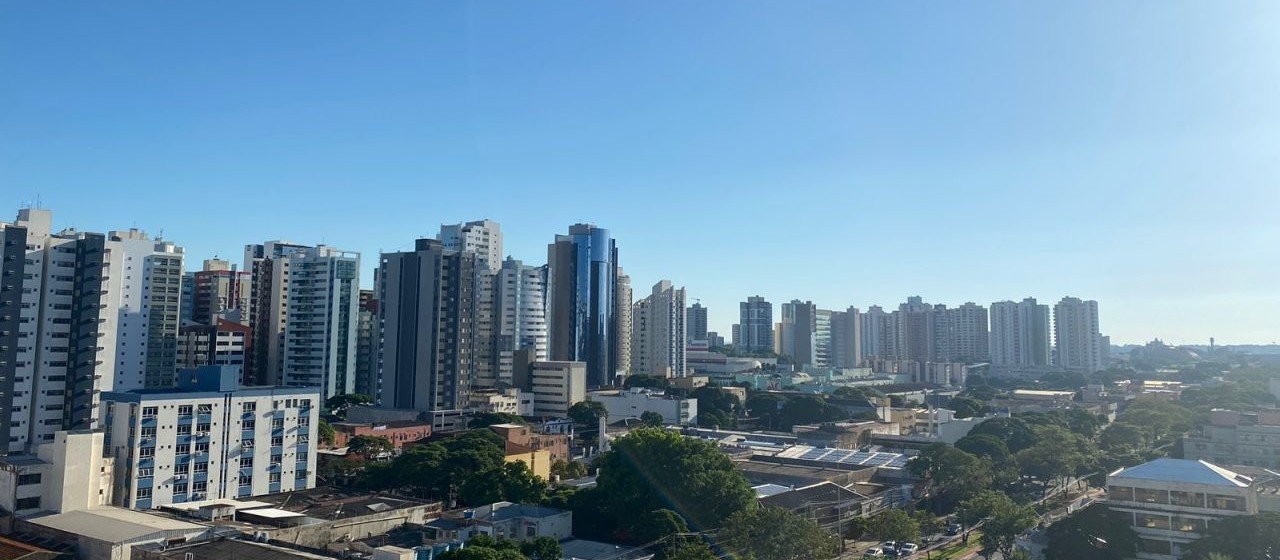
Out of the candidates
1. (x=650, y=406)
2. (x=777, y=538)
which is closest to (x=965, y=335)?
(x=650, y=406)

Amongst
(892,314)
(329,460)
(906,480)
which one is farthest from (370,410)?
(892,314)

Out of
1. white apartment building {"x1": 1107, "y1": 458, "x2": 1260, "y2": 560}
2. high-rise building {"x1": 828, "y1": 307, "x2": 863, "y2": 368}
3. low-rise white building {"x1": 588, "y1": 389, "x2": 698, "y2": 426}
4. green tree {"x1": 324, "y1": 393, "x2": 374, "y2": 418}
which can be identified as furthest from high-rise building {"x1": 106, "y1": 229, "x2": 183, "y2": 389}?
high-rise building {"x1": 828, "y1": 307, "x2": 863, "y2": 368}

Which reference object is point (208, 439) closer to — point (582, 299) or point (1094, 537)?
point (1094, 537)

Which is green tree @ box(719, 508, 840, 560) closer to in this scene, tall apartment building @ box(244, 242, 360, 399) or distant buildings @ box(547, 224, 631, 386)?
tall apartment building @ box(244, 242, 360, 399)

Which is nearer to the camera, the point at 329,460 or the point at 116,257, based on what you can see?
the point at 329,460

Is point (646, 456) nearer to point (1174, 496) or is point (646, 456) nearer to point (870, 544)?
point (870, 544)

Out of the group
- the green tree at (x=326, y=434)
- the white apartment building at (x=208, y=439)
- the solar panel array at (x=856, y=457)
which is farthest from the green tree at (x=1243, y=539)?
the green tree at (x=326, y=434)
